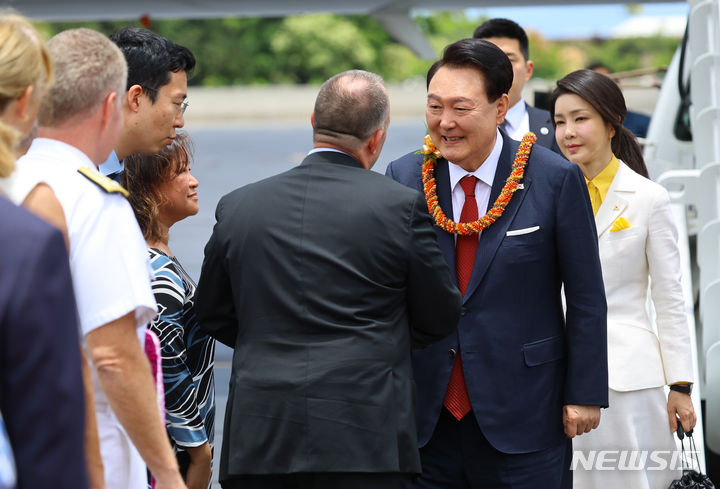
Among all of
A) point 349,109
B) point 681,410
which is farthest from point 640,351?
point 349,109

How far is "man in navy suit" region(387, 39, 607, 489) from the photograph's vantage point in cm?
257

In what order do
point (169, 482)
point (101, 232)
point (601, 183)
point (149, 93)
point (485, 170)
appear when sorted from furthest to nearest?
point (601, 183), point (149, 93), point (485, 170), point (169, 482), point (101, 232)

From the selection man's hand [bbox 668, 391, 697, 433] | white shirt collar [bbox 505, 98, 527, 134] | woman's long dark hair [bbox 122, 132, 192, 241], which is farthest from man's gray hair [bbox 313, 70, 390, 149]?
white shirt collar [bbox 505, 98, 527, 134]

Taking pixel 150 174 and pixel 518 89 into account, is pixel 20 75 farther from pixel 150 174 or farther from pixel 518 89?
pixel 518 89

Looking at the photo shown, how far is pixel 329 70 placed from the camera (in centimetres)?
3988

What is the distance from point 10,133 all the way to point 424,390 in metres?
1.57

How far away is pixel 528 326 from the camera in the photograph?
2.59 m

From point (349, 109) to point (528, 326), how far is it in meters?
0.83

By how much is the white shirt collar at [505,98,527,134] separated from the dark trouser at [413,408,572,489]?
2115mm

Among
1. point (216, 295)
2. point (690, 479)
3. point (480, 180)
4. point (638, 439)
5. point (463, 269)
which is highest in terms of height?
point (480, 180)

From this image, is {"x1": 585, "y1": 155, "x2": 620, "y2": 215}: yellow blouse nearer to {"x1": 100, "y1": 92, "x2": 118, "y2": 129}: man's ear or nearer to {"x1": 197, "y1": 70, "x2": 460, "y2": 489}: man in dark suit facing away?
{"x1": 197, "y1": 70, "x2": 460, "y2": 489}: man in dark suit facing away

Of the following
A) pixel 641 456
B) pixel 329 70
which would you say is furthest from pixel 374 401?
pixel 329 70

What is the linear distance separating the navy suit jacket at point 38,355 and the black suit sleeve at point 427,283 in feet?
3.54

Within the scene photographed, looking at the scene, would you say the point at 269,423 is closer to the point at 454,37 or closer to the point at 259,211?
the point at 259,211
